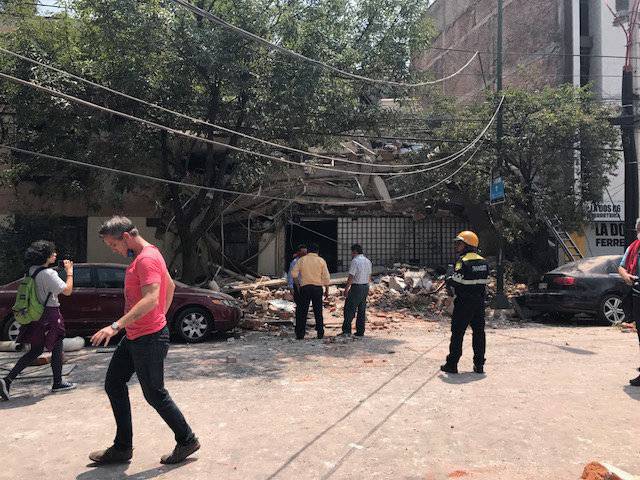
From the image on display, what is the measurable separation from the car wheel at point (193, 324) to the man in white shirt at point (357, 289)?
2.48 m

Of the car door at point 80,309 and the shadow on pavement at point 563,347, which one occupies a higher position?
the car door at point 80,309

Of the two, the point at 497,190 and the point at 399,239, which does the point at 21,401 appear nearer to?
the point at 497,190

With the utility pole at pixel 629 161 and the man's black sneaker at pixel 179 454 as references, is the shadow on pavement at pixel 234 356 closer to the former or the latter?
the man's black sneaker at pixel 179 454

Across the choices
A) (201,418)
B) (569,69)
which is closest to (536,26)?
(569,69)

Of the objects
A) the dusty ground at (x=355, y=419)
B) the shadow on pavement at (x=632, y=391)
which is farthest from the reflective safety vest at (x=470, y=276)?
the shadow on pavement at (x=632, y=391)

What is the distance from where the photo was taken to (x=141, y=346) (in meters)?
3.94

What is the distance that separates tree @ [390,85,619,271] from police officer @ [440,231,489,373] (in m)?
7.56

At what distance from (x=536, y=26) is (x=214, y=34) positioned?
50.8 feet

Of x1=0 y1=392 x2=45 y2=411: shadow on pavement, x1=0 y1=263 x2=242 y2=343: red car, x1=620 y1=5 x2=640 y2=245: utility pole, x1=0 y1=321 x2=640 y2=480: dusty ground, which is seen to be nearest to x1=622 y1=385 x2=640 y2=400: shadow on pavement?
x1=0 y1=321 x2=640 y2=480: dusty ground

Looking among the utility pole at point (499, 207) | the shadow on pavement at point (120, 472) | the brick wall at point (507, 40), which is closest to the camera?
the shadow on pavement at point (120, 472)

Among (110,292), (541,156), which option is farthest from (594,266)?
(110,292)

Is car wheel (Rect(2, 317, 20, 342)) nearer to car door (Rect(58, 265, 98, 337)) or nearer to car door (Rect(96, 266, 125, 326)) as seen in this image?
car door (Rect(58, 265, 98, 337))

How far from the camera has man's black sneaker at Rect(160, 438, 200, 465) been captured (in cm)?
399

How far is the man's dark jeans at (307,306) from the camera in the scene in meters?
9.54
